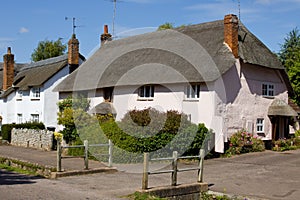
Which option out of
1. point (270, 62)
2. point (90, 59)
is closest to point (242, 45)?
point (270, 62)

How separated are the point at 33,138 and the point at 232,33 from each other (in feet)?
47.4

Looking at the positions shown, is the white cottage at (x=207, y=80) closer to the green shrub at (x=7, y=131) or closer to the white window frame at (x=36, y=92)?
the green shrub at (x=7, y=131)

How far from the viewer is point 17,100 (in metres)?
39.8

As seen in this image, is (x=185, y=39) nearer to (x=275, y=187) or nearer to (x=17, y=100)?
(x=275, y=187)

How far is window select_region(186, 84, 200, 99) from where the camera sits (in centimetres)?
2403

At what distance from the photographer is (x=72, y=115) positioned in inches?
1085

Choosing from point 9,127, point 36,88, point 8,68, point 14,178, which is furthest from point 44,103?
point 14,178

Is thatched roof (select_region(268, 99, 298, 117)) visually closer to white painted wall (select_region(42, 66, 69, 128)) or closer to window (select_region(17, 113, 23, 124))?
white painted wall (select_region(42, 66, 69, 128))

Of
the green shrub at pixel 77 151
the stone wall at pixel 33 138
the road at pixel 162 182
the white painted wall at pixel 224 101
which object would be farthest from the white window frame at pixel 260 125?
the stone wall at pixel 33 138

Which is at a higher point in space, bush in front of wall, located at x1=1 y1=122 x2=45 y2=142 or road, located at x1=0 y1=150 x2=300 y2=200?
bush in front of wall, located at x1=1 y1=122 x2=45 y2=142

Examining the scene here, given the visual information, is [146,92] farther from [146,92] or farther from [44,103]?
[44,103]

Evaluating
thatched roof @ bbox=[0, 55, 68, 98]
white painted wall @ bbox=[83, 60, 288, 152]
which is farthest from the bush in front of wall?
white painted wall @ bbox=[83, 60, 288, 152]

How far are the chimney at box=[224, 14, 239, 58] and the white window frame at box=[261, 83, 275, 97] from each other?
3.92 m

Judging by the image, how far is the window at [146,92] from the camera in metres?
26.4
